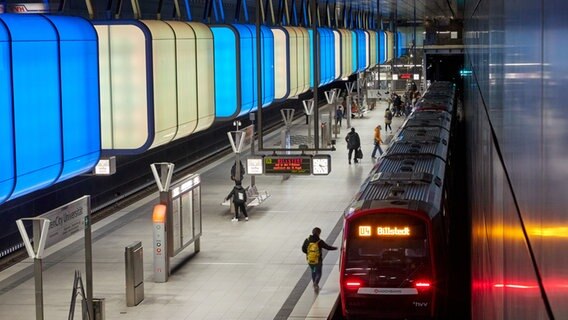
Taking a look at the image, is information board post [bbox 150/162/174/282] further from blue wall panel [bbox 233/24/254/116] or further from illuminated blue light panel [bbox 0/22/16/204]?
illuminated blue light panel [bbox 0/22/16/204]

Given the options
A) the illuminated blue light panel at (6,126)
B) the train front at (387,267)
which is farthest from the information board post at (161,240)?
the illuminated blue light panel at (6,126)

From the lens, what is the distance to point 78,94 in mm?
6387

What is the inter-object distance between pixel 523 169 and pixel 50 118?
151 inches

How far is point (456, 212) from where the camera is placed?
23.6m

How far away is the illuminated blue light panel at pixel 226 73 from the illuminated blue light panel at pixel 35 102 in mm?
4471

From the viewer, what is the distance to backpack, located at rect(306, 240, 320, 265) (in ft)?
56.9

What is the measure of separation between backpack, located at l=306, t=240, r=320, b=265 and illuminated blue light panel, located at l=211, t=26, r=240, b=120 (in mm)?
6437

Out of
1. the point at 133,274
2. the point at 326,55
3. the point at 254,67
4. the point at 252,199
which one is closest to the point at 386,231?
the point at 254,67

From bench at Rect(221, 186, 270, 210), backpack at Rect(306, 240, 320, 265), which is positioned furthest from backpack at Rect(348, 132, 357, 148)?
backpack at Rect(306, 240, 320, 265)

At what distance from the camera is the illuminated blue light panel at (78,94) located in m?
6.17

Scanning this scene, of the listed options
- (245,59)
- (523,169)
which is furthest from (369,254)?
(523,169)

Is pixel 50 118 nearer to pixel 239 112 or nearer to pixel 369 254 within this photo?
pixel 239 112

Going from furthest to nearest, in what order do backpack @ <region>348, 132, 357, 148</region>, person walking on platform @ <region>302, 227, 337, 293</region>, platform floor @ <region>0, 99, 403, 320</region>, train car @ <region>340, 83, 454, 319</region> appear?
1. backpack @ <region>348, 132, 357, 148</region>
2. person walking on platform @ <region>302, 227, 337, 293</region>
3. platform floor @ <region>0, 99, 403, 320</region>
4. train car @ <region>340, 83, 454, 319</region>

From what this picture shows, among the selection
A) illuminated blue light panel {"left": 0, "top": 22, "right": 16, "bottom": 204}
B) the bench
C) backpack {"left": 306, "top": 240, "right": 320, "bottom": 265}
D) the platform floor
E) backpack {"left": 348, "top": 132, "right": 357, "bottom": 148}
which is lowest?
the platform floor
